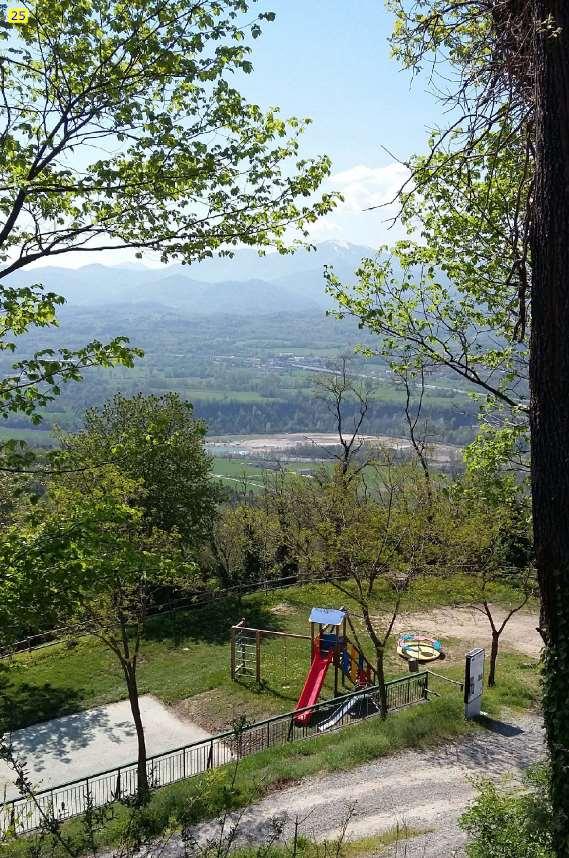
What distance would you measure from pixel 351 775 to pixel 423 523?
5.47 meters

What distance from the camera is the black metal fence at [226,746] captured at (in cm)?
1306

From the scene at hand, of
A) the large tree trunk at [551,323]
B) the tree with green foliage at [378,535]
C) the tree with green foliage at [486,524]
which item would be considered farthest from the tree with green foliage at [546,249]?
the tree with green foliage at [378,535]

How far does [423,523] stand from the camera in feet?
49.1

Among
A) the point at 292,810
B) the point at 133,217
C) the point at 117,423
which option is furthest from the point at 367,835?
the point at 117,423

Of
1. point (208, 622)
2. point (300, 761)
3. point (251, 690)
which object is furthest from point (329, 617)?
point (208, 622)

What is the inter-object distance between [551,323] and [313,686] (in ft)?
45.8

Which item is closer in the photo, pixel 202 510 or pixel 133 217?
pixel 133 217

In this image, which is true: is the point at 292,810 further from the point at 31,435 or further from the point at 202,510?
the point at 31,435

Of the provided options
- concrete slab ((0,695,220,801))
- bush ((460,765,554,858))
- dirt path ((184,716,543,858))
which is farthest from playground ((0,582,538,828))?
bush ((460,765,554,858))

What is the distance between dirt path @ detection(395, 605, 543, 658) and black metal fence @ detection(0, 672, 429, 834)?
17.4 feet

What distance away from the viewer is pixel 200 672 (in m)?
19.3

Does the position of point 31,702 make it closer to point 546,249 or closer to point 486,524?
point 486,524

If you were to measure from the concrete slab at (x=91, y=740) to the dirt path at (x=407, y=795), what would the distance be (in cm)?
507

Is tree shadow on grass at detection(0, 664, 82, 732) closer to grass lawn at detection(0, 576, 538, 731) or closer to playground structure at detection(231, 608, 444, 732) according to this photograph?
grass lawn at detection(0, 576, 538, 731)
